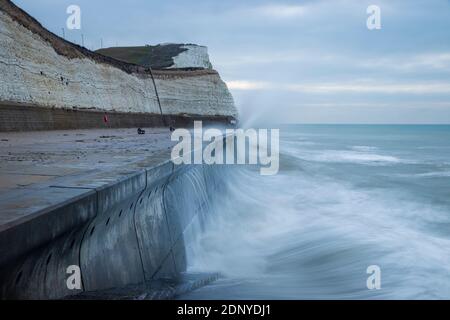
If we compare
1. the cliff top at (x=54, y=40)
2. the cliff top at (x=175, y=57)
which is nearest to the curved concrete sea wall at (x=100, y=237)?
the cliff top at (x=54, y=40)

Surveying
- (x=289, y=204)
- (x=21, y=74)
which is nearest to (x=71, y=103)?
(x=21, y=74)

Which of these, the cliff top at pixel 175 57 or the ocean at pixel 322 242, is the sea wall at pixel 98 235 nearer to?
the ocean at pixel 322 242

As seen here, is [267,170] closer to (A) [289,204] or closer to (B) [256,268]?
(A) [289,204]
